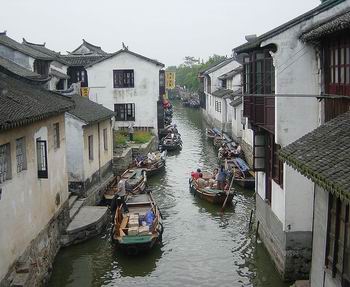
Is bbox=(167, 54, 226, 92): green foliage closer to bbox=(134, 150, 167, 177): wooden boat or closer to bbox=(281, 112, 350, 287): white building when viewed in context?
bbox=(134, 150, 167, 177): wooden boat

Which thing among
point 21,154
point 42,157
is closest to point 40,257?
point 42,157

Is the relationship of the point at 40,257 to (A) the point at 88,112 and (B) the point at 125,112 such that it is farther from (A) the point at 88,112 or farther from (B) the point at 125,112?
(B) the point at 125,112

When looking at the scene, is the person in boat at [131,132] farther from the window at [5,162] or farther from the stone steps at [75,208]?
the window at [5,162]

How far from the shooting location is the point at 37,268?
14.5 m

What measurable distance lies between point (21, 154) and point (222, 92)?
130 feet

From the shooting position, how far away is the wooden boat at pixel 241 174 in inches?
1093

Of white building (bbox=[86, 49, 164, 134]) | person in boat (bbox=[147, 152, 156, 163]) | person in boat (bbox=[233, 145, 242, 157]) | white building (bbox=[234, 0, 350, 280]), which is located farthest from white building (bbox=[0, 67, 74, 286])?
white building (bbox=[86, 49, 164, 134])

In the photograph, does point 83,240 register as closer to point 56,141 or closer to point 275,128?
point 56,141

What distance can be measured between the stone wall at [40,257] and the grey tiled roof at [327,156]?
296 inches

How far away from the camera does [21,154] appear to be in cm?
1402

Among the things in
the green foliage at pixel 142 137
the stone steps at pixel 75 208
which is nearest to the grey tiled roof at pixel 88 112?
the stone steps at pixel 75 208

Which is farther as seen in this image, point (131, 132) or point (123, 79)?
point (123, 79)

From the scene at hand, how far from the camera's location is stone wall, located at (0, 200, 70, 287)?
12609mm

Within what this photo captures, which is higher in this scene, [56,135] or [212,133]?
[56,135]
